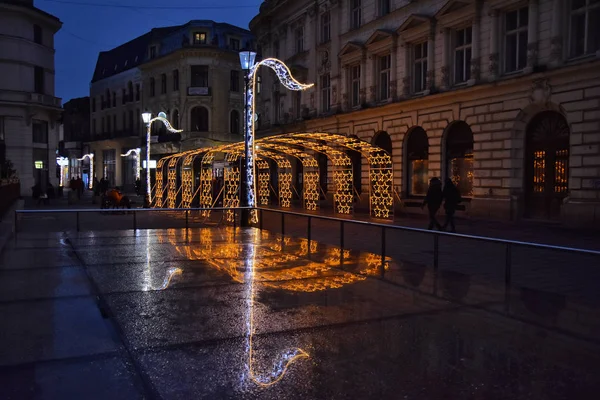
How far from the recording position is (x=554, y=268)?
7820mm

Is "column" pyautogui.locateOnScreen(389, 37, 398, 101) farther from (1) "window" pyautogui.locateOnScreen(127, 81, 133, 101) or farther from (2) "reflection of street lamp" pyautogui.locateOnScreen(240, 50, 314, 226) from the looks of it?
(1) "window" pyautogui.locateOnScreen(127, 81, 133, 101)

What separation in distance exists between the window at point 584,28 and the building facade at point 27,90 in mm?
39266

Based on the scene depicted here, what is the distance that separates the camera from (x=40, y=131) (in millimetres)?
45844

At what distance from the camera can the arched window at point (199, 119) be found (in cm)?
5018

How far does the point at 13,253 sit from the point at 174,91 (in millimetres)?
Answer: 42246

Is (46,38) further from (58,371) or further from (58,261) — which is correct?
(58,371)

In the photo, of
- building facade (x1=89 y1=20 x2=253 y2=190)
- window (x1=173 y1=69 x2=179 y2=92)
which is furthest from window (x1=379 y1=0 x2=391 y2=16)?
window (x1=173 y1=69 x2=179 y2=92)

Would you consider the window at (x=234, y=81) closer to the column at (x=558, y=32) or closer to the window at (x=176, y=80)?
the window at (x=176, y=80)

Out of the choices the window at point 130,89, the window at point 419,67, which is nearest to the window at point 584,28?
the window at point 419,67

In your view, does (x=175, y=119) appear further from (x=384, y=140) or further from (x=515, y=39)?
(x=515, y=39)

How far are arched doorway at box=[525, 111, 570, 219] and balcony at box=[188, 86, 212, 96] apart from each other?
34700 mm

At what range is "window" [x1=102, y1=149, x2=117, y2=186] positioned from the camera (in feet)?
197

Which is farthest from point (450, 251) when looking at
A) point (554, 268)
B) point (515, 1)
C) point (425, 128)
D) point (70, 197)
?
point (70, 197)

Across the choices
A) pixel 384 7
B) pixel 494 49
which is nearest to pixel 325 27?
pixel 384 7
